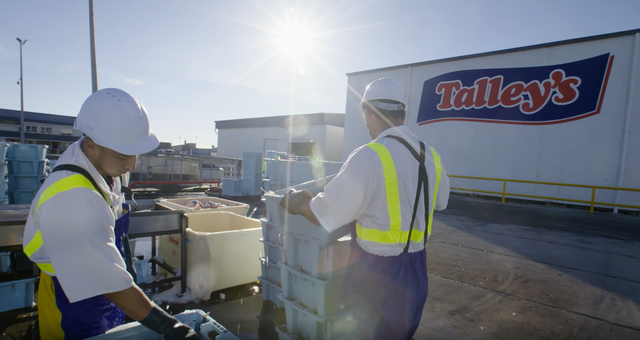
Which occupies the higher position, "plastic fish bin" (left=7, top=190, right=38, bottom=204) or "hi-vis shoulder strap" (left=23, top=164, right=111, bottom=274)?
"hi-vis shoulder strap" (left=23, top=164, right=111, bottom=274)

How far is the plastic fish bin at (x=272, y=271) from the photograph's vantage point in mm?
3516

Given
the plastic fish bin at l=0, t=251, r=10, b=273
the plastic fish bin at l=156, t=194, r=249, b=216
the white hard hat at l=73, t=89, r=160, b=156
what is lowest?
the plastic fish bin at l=0, t=251, r=10, b=273

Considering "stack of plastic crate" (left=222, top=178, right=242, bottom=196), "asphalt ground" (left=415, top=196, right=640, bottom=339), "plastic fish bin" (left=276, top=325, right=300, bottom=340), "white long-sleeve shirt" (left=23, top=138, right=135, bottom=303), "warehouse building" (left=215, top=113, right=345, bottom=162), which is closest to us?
"white long-sleeve shirt" (left=23, top=138, right=135, bottom=303)

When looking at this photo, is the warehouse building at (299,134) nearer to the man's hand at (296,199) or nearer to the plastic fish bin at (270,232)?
the plastic fish bin at (270,232)

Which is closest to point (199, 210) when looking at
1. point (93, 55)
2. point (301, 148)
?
point (93, 55)

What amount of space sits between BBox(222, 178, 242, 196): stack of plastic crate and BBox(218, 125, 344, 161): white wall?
1236 cm

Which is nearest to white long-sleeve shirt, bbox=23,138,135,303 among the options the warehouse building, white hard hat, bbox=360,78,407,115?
white hard hat, bbox=360,78,407,115

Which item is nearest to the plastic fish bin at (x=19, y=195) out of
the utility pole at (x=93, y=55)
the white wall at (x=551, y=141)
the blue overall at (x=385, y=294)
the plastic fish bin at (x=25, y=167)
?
the plastic fish bin at (x=25, y=167)

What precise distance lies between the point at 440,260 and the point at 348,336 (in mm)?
3726

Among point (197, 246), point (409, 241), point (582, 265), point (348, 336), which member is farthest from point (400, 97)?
point (582, 265)

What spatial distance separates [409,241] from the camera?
6.40 feet

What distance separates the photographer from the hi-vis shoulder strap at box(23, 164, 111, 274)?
133 centimetres

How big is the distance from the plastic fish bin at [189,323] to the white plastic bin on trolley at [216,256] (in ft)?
6.70

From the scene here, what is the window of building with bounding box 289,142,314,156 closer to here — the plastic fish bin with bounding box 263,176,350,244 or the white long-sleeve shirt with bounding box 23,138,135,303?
the plastic fish bin with bounding box 263,176,350,244
